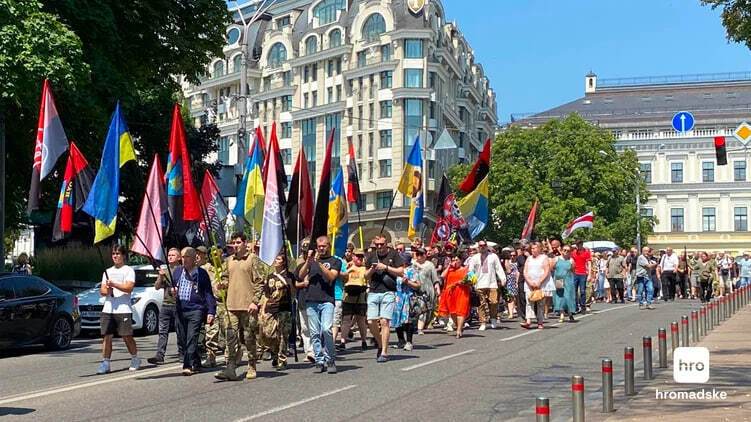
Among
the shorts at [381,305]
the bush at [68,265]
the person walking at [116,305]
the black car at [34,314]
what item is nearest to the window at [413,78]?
Result: the bush at [68,265]

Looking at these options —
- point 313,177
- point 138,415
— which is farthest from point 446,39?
point 138,415

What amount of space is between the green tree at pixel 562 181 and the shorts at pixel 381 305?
5628 centimetres

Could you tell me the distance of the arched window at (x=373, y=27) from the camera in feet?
277

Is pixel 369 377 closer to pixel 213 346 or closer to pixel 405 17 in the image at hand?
pixel 213 346

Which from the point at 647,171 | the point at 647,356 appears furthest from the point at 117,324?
the point at 647,171

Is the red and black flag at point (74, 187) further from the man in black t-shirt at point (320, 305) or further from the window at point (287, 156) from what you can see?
the window at point (287, 156)

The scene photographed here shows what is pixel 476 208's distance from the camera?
103 feet

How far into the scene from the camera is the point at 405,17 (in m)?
83.4

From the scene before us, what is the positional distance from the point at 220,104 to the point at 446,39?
71.0 feet

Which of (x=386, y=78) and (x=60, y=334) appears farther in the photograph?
(x=386, y=78)

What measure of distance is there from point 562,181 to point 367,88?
17204 millimetres

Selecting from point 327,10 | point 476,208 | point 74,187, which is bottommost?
point 74,187

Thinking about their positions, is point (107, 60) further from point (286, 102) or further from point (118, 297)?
point (286, 102)

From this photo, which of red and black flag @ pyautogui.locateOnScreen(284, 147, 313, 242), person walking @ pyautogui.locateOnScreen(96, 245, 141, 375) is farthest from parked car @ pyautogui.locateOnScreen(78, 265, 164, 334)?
person walking @ pyautogui.locateOnScreen(96, 245, 141, 375)
